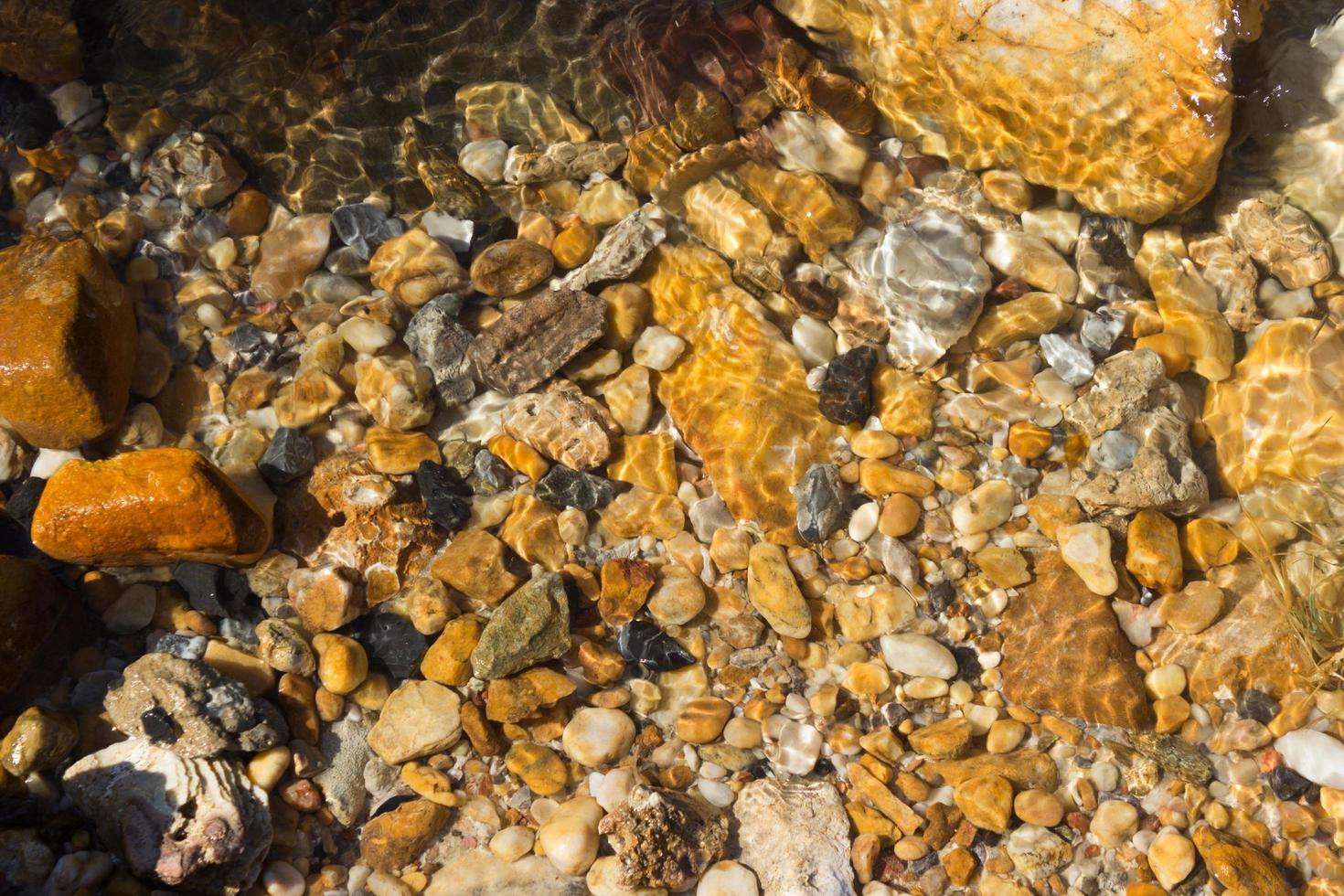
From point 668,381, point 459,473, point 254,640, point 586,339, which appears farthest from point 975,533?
point 254,640

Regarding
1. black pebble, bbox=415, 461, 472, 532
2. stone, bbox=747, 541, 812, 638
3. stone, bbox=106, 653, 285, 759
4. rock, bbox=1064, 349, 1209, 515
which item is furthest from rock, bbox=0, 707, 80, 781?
rock, bbox=1064, 349, 1209, 515

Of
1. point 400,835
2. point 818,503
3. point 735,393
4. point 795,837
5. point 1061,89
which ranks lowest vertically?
point 400,835

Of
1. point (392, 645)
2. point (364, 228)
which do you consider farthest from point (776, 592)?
point (364, 228)

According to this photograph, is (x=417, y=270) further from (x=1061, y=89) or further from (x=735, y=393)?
(x=1061, y=89)

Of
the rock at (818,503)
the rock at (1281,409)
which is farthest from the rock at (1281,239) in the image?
the rock at (818,503)

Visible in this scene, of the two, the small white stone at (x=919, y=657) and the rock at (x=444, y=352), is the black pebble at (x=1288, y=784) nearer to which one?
the small white stone at (x=919, y=657)

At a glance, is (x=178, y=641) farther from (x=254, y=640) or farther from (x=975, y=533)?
(x=975, y=533)
